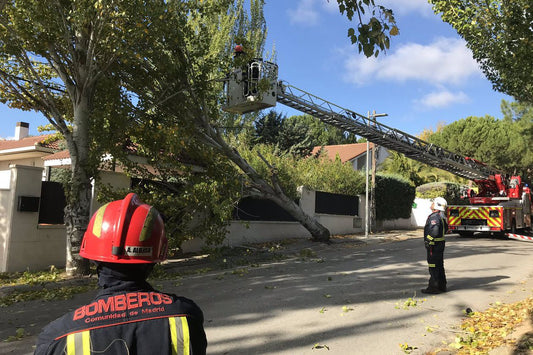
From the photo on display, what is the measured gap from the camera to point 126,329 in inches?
55.6

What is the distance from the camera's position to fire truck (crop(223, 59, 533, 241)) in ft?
41.5

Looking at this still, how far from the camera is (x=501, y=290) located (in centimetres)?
794

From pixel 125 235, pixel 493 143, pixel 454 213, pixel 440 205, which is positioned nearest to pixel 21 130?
pixel 454 213

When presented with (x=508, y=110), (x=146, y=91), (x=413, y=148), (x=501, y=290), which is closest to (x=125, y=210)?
(x=501, y=290)

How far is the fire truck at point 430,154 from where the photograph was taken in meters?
12.6

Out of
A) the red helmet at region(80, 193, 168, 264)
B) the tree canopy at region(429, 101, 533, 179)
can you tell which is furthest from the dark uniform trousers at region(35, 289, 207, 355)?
the tree canopy at region(429, 101, 533, 179)

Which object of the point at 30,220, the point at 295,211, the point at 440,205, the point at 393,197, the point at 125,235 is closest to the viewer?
the point at 125,235

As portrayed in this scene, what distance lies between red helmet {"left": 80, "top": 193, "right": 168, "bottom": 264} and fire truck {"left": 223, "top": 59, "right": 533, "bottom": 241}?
10896 millimetres

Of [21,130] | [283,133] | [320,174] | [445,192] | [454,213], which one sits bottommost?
[454,213]

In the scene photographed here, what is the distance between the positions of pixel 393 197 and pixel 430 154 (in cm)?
402

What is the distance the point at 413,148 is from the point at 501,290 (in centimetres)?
1311

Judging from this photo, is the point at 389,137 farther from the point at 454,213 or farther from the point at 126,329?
the point at 126,329

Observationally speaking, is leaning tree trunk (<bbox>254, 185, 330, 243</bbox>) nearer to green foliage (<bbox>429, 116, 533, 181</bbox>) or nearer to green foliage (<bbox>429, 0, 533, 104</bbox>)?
green foliage (<bbox>429, 0, 533, 104</bbox>)

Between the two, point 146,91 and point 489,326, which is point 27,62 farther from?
point 489,326
